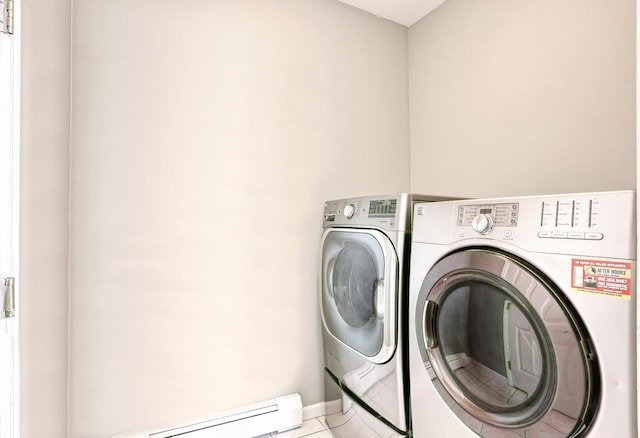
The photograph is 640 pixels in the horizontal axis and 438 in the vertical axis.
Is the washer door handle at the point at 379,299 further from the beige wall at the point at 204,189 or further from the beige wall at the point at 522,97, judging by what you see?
the beige wall at the point at 522,97

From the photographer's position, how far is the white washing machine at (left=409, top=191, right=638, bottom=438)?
2.61 ft

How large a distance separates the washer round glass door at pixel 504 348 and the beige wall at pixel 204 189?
3.09 feet

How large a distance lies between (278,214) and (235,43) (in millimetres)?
967

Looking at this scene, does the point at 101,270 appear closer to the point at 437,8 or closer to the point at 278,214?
the point at 278,214

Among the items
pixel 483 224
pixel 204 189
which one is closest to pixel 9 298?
pixel 204 189

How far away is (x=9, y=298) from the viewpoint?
1060mm

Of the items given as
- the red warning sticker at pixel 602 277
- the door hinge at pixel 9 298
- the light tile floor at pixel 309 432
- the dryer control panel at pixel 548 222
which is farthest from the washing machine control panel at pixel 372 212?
the door hinge at pixel 9 298

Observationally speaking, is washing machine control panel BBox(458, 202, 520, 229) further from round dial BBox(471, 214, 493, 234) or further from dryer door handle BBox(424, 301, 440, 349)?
dryer door handle BBox(424, 301, 440, 349)

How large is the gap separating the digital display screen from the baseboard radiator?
1174 millimetres

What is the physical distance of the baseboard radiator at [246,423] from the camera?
1.61m

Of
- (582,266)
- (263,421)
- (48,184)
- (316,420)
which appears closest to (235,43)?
(48,184)

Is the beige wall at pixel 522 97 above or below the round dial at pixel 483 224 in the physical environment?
above

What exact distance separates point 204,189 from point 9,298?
873 mm

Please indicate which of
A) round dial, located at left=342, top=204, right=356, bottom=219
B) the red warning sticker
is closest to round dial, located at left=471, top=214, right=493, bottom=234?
the red warning sticker
